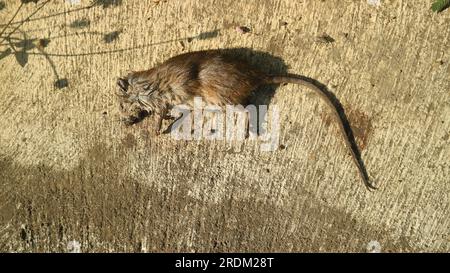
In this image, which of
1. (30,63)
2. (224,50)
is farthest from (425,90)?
(30,63)

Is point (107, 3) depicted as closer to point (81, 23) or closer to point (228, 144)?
point (81, 23)

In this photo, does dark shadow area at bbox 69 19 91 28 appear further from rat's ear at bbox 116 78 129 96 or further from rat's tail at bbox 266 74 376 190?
rat's tail at bbox 266 74 376 190

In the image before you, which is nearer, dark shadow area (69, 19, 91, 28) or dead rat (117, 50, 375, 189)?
dead rat (117, 50, 375, 189)

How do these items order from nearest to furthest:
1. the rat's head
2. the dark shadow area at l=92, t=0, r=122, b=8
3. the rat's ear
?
the rat's head
the rat's ear
the dark shadow area at l=92, t=0, r=122, b=8

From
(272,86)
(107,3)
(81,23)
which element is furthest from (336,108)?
(81,23)

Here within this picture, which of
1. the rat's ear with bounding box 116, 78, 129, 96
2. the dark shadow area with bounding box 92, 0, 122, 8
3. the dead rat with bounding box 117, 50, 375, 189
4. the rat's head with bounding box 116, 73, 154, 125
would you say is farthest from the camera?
the dark shadow area with bounding box 92, 0, 122, 8

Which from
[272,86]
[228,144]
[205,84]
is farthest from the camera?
[228,144]

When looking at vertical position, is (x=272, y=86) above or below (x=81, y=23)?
below

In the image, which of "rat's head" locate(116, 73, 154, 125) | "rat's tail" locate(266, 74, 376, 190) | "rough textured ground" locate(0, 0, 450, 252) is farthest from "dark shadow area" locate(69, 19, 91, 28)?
"rat's tail" locate(266, 74, 376, 190)
